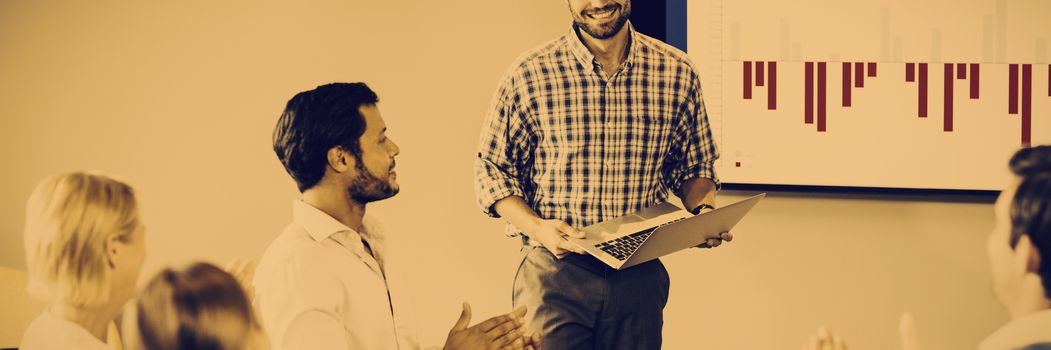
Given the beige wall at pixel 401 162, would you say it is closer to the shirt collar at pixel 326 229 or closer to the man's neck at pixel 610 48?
the man's neck at pixel 610 48

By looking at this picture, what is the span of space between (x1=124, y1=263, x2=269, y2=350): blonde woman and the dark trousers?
1.22m

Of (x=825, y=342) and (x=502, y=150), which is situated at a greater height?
(x=502, y=150)

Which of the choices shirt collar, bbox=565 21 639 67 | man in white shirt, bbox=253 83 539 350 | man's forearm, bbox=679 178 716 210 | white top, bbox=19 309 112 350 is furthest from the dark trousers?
white top, bbox=19 309 112 350

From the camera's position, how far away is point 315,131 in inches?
84.2

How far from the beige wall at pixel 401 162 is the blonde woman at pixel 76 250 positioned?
5.94 ft

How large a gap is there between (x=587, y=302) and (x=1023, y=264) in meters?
1.27

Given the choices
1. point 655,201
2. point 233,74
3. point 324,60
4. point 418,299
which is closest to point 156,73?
point 233,74

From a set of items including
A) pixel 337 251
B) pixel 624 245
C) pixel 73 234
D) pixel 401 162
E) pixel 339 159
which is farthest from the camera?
pixel 401 162

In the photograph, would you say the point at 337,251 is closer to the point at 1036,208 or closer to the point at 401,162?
the point at 1036,208

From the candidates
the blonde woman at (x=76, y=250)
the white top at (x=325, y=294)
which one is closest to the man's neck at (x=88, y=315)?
the blonde woman at (x=76, y=250)

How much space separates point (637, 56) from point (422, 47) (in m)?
1.02

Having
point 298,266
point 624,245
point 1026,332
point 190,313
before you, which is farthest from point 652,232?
point 190,313

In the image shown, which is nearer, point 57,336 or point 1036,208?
point 1036,208

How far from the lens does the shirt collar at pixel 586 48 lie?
9.23 feet
